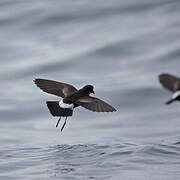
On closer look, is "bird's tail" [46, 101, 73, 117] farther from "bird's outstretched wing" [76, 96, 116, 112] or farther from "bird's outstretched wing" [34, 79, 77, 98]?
"bird's outstretched wing" [34, 79, 77, 98]

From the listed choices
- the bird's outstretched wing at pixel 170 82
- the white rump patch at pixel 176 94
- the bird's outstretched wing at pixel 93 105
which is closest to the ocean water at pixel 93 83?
the bird's outstretched wing at pixel 93 105

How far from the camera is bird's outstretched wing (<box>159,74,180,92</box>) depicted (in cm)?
761

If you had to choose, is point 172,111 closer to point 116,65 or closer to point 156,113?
point 156,113

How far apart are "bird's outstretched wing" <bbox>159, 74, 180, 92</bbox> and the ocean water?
2.53 m

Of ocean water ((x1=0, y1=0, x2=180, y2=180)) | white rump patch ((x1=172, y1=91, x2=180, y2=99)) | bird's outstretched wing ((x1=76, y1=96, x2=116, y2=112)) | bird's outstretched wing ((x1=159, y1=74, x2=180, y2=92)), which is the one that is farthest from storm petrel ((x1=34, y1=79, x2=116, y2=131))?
white rump patch ((x1=172, y1=91, x2=180, y2=99))

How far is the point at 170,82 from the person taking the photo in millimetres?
7699

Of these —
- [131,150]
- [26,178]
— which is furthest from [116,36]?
[26,178]

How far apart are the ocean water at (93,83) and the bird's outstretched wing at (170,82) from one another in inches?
99.5

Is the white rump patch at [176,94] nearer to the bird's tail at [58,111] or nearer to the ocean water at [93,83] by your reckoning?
the bird's tail at [58,111]

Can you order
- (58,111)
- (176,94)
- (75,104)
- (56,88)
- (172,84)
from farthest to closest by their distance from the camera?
1. (56,88)
2. (58,111)
3. (75,104)
4. (172,84)
5. (176,94)

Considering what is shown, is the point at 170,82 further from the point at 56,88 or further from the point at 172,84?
the point at 56,88

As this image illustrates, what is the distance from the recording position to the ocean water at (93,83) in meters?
11.1

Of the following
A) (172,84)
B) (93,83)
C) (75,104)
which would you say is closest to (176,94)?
(172,84)

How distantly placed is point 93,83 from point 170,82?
819 centimetres
